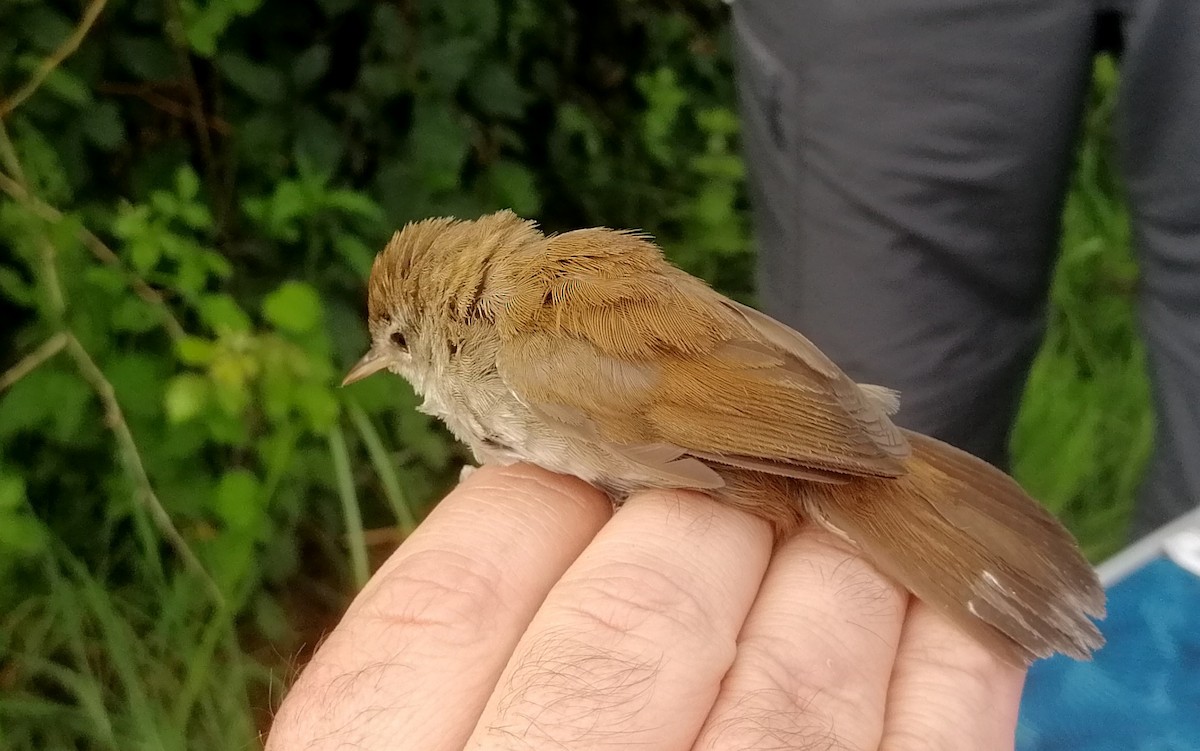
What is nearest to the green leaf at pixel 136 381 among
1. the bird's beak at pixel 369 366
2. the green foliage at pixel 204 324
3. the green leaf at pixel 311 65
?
the green foliage at pixel 204 324

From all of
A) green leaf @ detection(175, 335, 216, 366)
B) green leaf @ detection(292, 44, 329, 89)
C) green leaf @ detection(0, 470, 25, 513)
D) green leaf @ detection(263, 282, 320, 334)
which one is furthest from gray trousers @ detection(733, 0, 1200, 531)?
green leaf @ detection(0, 470, 25, 513)

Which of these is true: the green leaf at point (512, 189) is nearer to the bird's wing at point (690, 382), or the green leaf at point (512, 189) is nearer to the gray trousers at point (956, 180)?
the gray trousers at point (956, 180)

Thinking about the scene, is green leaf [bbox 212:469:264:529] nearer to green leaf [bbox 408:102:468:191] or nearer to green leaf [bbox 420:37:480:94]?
green leaf [bbox 408:102:468:191]

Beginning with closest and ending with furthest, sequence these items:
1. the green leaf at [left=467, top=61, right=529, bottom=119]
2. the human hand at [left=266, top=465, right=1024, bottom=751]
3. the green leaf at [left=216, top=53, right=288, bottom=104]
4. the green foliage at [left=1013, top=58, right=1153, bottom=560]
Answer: the human hand at [left=266, top=465, right=1024, bottom=751], the green leaf at [left=216, top=53, right=288, bottom=104], the green leaf at [left=467, top=61, right=529, bottom=119], the green foliage at [left=1013, top=58, right=1153, bottom=560]

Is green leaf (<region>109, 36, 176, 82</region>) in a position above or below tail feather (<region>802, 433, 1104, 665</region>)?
above

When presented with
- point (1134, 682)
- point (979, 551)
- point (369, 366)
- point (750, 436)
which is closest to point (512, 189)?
point (369, 366)

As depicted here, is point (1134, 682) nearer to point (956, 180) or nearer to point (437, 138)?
point (956, 180)

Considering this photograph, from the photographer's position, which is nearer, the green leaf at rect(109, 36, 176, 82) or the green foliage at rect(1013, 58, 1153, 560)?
the green leaf at rect(109, 36, 176, 82)
